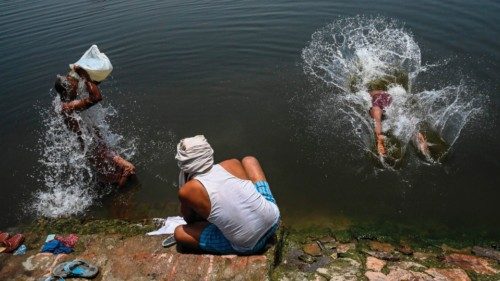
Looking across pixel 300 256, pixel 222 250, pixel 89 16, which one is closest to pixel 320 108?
pixel 300 256

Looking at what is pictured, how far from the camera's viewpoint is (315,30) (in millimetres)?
10594

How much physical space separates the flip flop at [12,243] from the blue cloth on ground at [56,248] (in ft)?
1.61

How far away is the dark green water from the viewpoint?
228 inches

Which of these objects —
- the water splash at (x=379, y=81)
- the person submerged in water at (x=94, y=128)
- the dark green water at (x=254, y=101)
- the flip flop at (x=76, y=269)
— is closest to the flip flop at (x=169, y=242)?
the flip flop at (x=76, y=269)

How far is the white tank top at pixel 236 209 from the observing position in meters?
3.70

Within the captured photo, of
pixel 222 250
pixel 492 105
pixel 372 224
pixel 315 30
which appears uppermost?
pixel 315 30

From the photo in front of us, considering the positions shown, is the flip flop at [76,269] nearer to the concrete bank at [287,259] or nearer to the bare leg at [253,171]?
the concrete bank at [287,259]

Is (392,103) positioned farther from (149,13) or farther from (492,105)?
(149,13)

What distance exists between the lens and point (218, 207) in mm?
3727

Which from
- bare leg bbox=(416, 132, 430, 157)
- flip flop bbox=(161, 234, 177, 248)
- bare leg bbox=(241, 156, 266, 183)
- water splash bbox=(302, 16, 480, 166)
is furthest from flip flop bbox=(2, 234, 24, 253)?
bare leg bbox=(416, 132, 430, 157)

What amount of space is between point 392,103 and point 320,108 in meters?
1.25

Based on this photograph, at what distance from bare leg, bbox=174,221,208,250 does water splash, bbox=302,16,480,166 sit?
3291 millimetres

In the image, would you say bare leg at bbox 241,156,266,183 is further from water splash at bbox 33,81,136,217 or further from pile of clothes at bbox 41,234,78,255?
water splash at bbox 33,81,136,217

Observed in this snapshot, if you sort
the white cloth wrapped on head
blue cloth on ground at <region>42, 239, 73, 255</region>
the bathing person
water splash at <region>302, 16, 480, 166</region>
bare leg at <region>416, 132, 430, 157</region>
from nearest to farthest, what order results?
the white cloth wrapped on head < blue cloth on ground at <region>42, 239, 73, 255</region> < bare leg at <region>416, 132, 430, 157</region> < the bathing person < water splash at <region>302, 16, 480, 166</region>
